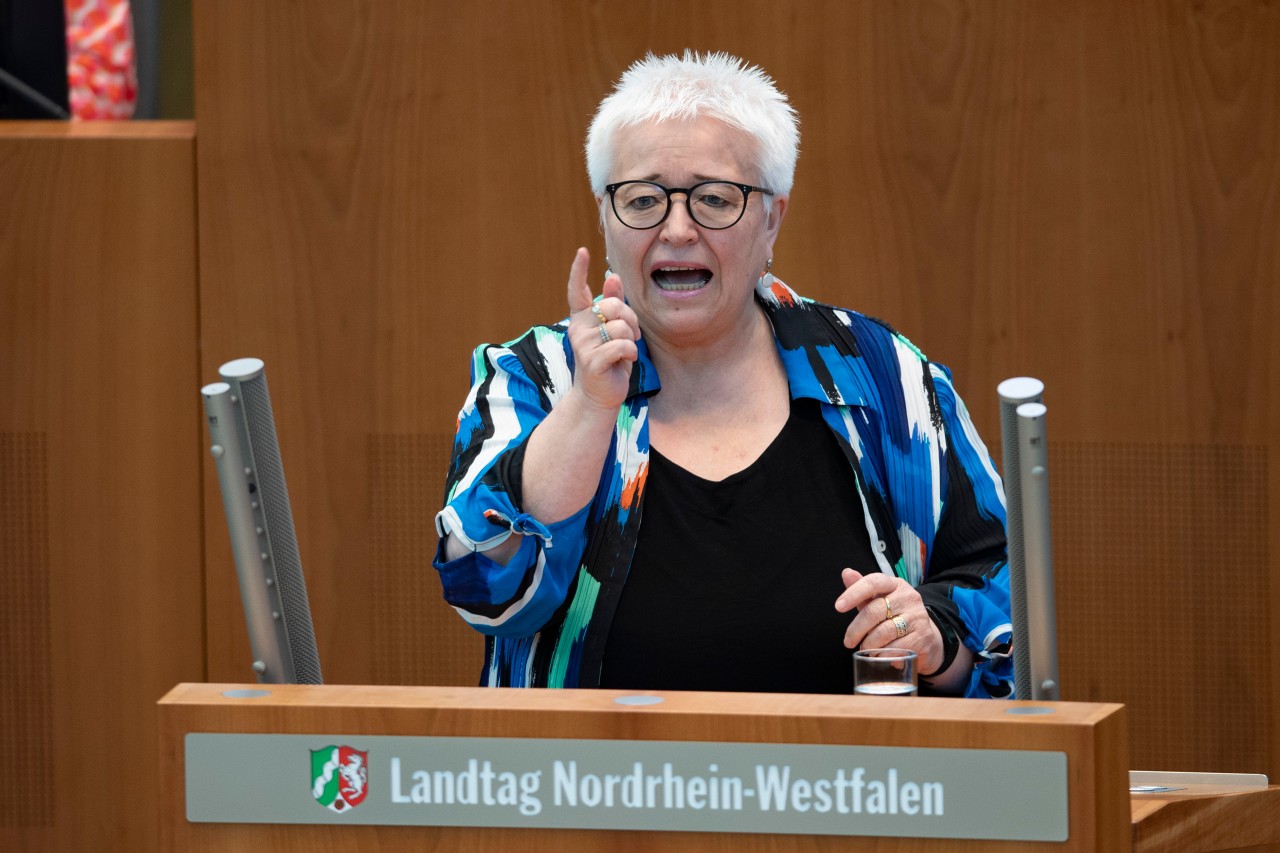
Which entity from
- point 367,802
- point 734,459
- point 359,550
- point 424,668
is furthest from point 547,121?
point 367,802

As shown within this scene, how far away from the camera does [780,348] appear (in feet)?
7.32

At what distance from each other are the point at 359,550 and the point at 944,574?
183cm

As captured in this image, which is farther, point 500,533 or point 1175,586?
point 1175,586

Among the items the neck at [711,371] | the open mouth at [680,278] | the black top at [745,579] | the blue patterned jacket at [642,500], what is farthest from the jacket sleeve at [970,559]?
the open mouth at [680,278]

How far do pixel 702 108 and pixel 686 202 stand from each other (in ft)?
0.45

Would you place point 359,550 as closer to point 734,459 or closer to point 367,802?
point 734,459

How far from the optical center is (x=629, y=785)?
4.32ft

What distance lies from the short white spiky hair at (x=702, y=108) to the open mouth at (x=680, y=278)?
154 mm

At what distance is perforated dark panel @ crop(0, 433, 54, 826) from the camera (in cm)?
352

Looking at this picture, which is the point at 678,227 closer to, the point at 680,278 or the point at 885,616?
the point at 680,278

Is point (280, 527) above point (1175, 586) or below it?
above

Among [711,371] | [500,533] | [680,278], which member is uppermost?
[680,278]

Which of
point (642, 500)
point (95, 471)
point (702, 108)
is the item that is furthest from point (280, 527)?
point (95, 471)

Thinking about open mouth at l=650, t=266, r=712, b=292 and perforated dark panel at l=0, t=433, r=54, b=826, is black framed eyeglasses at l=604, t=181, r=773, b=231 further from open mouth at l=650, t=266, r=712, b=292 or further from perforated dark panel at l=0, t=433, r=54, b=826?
perforated dark panel at l=0, t=433, r=54, b=826
